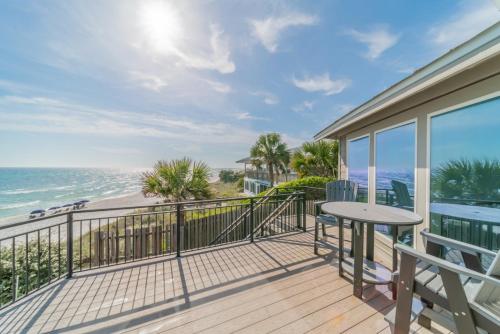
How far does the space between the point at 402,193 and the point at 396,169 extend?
381 millimetres

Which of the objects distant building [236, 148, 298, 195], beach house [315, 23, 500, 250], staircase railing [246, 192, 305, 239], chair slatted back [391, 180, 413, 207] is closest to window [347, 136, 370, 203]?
beach house [315, 23, 500, 250]

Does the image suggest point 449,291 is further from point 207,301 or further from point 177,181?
point 177,181

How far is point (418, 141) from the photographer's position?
8.53ft

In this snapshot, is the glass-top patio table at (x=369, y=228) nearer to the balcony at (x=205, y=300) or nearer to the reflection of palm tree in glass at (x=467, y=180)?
the balcony at (x=205, y=300)

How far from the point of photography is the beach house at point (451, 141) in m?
1.81

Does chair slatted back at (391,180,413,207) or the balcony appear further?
chair slatted back at (391,180,413,207)

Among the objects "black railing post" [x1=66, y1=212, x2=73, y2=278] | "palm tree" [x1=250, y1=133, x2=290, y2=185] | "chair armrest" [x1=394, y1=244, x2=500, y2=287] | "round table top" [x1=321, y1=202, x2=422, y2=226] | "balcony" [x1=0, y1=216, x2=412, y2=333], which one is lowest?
"balcony" [x1=0, y1=216, x2=412, y2=333]

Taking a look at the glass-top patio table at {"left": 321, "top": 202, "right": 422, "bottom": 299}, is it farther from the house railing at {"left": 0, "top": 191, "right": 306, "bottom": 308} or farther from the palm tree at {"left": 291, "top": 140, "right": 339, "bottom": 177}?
the palm tree at {"left": 291, "top": 140, "right": 339, "bottom": 177}

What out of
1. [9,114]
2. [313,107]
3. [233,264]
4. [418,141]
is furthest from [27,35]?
[9,114]

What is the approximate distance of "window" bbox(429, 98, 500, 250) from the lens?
1.85 metres

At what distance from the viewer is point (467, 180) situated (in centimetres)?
204

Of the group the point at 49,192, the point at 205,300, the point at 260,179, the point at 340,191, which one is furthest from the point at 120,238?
the point at 49,192

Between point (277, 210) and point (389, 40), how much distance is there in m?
4.76

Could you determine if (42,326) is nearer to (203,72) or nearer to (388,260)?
(388,260)
